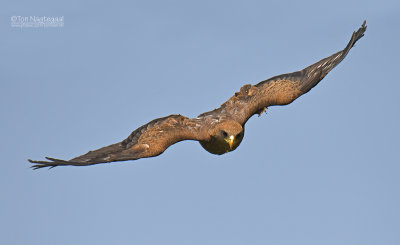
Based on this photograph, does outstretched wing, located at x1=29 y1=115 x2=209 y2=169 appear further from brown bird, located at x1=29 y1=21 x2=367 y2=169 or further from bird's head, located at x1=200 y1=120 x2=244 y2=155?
bird's head, located at x1=200 y1=120 x2=244 y2=155

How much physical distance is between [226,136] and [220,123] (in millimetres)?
653

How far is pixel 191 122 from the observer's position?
19.9 meters

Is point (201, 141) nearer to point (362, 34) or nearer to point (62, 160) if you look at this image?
point (62, 160)

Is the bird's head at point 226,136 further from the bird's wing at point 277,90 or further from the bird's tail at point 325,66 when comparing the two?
the bird's tail at point 325,66

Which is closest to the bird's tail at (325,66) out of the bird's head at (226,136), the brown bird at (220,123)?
the brown bird at (220,123)

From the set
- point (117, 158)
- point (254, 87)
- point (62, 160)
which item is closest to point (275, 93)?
point (254, 87)

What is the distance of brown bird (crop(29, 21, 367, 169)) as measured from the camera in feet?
61.4

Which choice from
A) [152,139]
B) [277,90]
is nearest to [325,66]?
[277,90]

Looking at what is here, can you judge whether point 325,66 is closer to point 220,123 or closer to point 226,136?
point 220,123

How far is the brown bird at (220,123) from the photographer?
61.4ft

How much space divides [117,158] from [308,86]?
6032 millimetres

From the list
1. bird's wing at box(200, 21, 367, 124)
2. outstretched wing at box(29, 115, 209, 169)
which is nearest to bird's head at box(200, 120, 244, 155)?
outstretched wing at box(29, 115, 209, 169)

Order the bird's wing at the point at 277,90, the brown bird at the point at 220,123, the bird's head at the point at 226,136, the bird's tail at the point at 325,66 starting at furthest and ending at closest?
the bird's tail at the point at 325,66
the bird's wing at the point at 277,90
the brown bird at the point at 220,123
the bird's head at the point at 226,136

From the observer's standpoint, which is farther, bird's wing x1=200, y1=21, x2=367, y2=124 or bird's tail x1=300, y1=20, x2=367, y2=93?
bird's tail x1=300, y1=20, x2=367, y2=93
